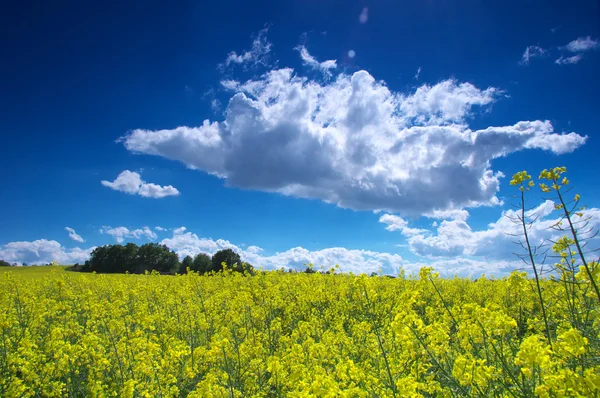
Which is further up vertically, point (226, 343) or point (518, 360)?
point (518, 360)

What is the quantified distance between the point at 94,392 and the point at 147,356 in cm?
122

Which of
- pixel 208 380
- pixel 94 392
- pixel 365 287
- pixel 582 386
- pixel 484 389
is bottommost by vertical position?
pixel 94 392

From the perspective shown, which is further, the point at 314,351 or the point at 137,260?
the point at 137,260

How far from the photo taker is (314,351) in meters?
Result: 5.68

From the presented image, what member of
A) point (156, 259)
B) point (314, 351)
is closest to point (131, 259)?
point (156, 259)

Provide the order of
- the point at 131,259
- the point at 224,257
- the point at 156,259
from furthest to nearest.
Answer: the point at 156,259, the point at 131,259, the point at 224,257

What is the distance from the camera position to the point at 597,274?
2732mm

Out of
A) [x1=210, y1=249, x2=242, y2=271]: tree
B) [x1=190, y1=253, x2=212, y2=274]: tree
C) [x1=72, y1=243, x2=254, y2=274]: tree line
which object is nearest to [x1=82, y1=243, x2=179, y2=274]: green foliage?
[x1=72, y1=243, x2=254, y2=274]: tree line

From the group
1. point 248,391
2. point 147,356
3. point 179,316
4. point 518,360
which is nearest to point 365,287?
point 518,360

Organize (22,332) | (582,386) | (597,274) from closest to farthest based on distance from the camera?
(582,386), (597,274), (22,332)

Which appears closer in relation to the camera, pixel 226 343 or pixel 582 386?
pixel 582 386

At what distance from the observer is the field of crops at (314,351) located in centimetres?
345

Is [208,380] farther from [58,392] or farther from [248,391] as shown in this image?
[58,392]

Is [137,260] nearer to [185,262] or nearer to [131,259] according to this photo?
[131,259]
